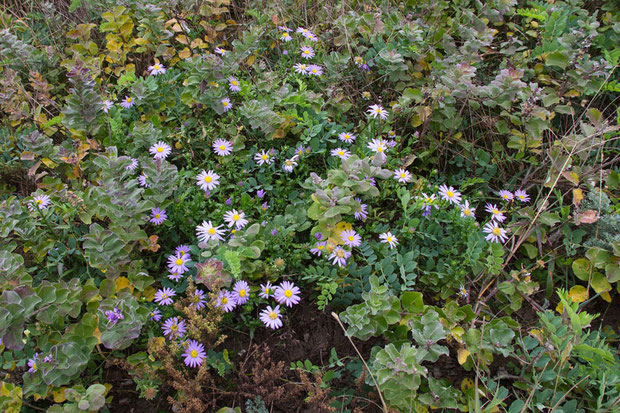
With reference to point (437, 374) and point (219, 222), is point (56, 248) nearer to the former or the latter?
point (219, 222)

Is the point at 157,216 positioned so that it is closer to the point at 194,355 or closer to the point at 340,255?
the point at 194,355

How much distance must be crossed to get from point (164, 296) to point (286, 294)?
1.92 ft

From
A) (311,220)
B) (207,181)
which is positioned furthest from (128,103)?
(311,220)

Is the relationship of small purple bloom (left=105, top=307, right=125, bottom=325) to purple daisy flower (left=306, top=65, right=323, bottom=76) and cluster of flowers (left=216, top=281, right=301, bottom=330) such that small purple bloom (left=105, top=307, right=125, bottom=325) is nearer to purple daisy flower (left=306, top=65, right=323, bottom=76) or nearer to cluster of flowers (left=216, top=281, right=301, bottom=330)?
cluster of flowers (left=216, top=281, right=301, bottom=330)

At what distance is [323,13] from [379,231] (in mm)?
2159

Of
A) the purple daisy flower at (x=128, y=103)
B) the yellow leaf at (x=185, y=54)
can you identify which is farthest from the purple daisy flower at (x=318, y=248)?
the yellow leaf at (x=185, y=54)

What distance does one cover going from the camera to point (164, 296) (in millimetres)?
2180

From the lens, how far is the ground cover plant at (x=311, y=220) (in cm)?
194

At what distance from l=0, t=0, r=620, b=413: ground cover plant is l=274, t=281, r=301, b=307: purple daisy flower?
0.01 meters

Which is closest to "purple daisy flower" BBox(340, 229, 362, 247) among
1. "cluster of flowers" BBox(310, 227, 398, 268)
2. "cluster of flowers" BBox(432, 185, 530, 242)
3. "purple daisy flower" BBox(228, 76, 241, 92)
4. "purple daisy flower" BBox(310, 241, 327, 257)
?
"cluster of flowers" BBox(310, 227, 398, 268)

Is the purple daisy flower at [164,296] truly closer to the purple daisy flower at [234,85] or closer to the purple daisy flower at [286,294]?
the purple daisy flower at [286,294]

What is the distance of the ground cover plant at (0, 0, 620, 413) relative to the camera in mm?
1938

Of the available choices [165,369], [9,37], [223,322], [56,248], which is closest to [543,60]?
[223,322]

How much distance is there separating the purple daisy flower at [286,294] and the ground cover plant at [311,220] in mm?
14
